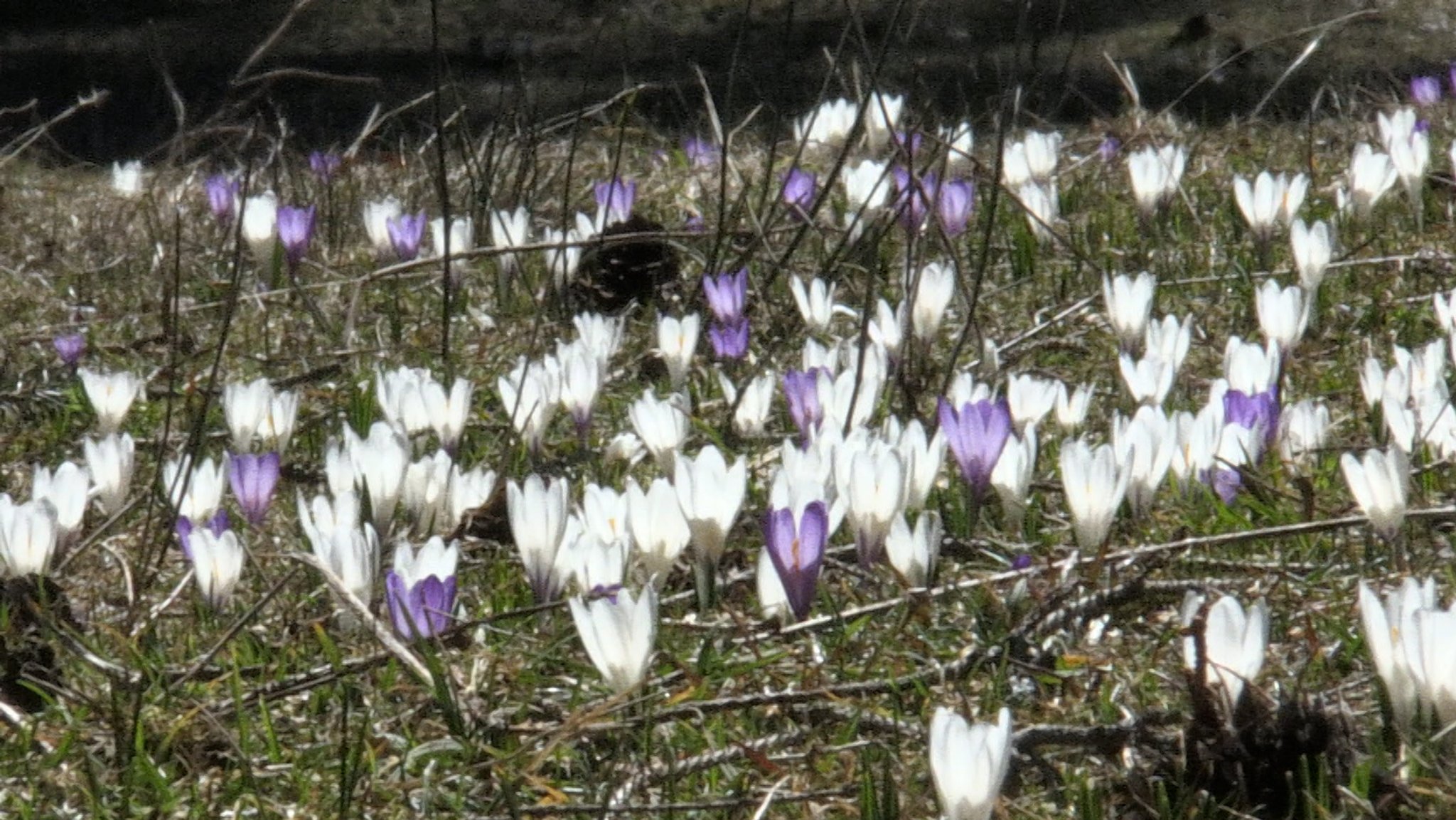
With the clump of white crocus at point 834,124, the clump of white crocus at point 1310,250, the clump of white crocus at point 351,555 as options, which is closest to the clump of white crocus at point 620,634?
the clump of white crocus at point 351,555

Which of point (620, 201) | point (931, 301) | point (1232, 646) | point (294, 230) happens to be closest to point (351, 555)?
point (1232, 646)

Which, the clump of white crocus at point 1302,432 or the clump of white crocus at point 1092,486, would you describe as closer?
the clump of white crocus at point 1092,486

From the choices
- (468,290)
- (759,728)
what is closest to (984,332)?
(468,290)

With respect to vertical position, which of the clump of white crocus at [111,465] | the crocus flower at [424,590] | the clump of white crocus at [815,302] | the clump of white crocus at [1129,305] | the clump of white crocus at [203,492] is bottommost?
the crocus flower at [424,590]

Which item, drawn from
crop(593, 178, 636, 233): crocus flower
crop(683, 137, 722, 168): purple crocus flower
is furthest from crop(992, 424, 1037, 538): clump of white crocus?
crop(683, 137, 722, 168): purple crocus flower

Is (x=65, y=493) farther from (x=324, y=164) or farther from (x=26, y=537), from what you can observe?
(x=324, y=164)

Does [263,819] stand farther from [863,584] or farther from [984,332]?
[984,332]

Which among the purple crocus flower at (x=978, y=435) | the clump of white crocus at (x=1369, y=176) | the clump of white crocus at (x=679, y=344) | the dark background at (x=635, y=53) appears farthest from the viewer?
the dark background at (x=635, y=53)

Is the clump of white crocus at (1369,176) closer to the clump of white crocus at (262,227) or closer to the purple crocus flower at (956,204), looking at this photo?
the purple crocus flower at (956,204)

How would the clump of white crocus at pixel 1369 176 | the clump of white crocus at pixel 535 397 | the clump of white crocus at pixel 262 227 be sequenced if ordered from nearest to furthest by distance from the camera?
the clump of white crocus at pixel 535 397 < the clump of white crocus at pixel 1369 176 < the clump of white crocus at pixel 262 227
